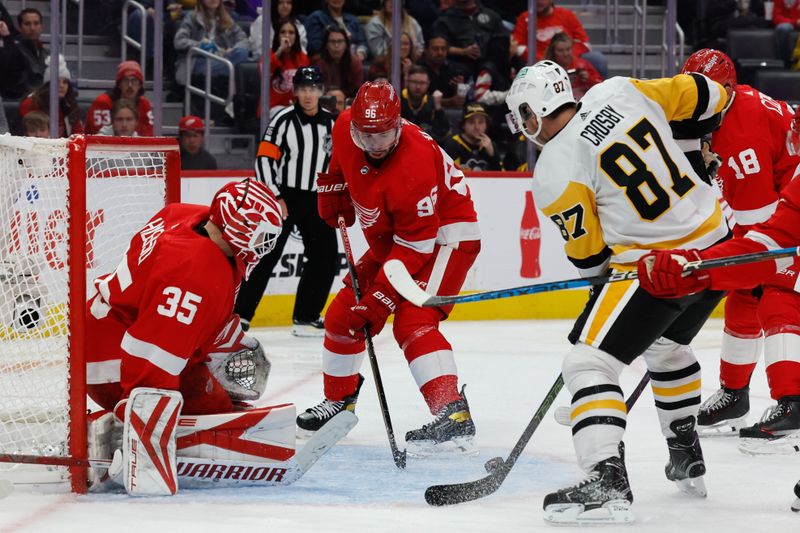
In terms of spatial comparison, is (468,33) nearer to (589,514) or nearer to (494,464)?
(494,464)

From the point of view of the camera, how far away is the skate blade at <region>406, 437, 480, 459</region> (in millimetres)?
3463

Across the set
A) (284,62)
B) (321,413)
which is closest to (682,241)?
(321,413)

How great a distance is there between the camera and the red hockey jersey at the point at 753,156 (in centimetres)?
363

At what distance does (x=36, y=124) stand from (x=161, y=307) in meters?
3.27

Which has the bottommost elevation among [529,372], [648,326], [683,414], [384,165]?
[529,372]

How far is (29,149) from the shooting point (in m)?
2.86

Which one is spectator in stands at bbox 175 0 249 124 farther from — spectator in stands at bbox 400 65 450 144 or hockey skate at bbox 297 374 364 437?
hockey skate at bbox 297 374 364 437

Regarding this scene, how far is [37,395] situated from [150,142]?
718 millimetres

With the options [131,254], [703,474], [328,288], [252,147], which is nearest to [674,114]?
[703,474]

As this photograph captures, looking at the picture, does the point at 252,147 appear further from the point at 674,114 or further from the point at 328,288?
the point at 674,114

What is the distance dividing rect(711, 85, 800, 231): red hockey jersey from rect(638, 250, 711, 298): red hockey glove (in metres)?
1.06

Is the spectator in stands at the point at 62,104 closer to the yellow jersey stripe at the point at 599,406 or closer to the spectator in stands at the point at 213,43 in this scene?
the spectator in stands at the point at 213,43

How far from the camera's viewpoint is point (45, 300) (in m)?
3.06

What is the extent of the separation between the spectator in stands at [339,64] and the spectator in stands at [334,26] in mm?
36
